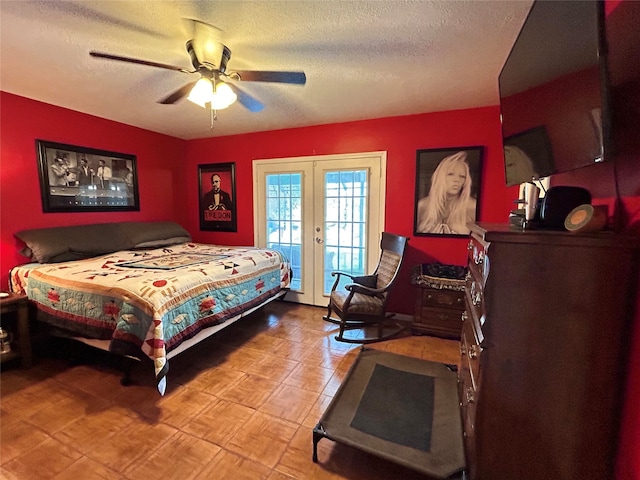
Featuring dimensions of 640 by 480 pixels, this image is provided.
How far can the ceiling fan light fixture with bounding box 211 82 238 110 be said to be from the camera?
1.97 metres

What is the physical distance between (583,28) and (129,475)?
2.70 metres

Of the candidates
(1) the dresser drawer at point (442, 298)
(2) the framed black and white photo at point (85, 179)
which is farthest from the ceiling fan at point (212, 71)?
(1) the dresser drawer at point (442, 298)

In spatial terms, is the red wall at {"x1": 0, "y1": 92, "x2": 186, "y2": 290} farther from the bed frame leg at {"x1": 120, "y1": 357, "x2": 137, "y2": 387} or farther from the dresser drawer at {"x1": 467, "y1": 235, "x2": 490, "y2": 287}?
the dresser drawer at {"x1": 467, "y1": 235, "x2": 490, "y2": 287}

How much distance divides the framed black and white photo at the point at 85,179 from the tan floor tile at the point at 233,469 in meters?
3.07

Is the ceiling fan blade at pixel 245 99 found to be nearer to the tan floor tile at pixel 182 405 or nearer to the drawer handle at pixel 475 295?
the drawer handle at pixel 475 295

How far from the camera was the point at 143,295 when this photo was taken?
6.50ft

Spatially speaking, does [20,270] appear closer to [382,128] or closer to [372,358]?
[372,358]

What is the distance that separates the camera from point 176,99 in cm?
221

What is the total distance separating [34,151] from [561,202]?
166 inches

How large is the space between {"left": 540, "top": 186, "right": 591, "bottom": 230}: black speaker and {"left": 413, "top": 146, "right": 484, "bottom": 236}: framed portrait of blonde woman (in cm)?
195

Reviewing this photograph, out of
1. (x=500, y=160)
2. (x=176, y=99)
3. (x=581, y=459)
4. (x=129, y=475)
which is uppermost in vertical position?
(x=176, y=99)

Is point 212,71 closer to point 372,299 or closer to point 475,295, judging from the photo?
point 475,295

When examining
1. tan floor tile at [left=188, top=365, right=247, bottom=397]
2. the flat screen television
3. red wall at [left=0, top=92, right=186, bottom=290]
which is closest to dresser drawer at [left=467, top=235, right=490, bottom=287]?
the flat screen television

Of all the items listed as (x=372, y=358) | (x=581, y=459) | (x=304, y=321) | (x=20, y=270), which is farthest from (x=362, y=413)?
(x=20, y=270)
